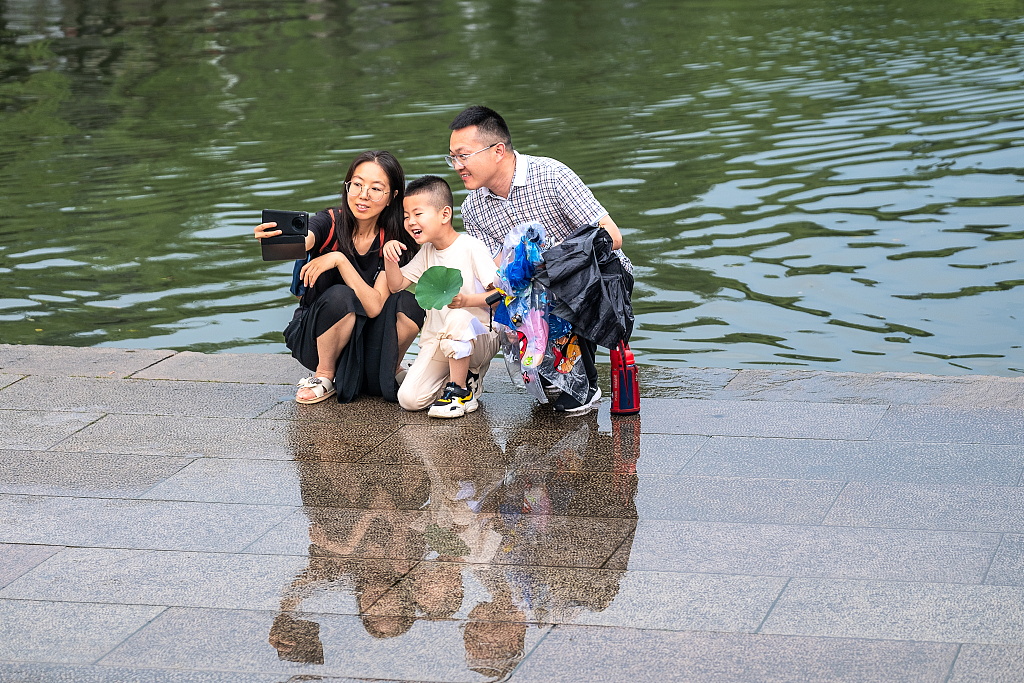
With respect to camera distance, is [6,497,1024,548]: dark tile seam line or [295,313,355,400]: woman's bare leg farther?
[295,313,355,400]: woman's bare leg

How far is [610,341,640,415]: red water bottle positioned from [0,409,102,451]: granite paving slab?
245 centimetres

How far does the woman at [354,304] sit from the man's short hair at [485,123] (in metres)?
0.44

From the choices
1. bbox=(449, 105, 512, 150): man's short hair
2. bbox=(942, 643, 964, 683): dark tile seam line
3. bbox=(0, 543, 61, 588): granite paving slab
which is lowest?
bbox=(0, 543, 61, 588): granite paving slab

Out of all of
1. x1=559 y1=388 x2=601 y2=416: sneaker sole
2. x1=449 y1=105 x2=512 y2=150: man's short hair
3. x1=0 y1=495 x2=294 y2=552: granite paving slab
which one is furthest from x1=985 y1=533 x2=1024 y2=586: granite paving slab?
x1=449 y1=105 x2=512 y2=150: man's short hair

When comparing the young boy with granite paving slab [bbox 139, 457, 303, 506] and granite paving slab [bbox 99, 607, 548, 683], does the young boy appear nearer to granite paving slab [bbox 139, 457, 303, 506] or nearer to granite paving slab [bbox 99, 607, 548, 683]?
granite paving slab [bbox 139, 457, 303, 506]

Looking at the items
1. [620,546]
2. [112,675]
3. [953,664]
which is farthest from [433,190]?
[953,664]

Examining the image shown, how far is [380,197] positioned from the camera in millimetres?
5688

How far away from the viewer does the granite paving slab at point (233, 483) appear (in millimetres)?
4559

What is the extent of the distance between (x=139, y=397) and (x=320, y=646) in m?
2.94

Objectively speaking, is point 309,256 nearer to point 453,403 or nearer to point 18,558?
point 453,403

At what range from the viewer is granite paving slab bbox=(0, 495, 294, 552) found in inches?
164

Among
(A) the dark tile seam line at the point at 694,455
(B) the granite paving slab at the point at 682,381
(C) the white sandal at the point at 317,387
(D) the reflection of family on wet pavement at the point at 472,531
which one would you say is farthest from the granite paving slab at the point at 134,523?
(B) the granite paving slab at the point at 682,381

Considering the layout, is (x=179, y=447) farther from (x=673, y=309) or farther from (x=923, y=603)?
(x=673, y=309)

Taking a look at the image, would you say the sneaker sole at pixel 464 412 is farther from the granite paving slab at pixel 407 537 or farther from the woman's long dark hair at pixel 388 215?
the granite paving slab at pixel 407 537
